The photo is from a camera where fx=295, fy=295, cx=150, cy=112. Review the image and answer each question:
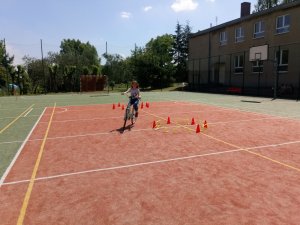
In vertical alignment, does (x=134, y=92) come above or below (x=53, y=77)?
below

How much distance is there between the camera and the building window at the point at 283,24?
28956 millimetres

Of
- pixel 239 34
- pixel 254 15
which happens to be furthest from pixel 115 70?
pixel 254 15

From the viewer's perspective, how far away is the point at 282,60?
29.3 metres

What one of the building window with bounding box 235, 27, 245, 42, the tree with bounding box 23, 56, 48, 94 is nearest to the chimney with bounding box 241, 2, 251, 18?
the building window with bounding box 235, 27, 245, 42

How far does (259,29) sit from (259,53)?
5.02 meters

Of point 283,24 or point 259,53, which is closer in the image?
point 259,53

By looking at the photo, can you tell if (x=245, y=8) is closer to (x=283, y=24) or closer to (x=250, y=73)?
(x=283, y=24)

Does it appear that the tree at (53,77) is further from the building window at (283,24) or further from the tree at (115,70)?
the building window at (283,24)

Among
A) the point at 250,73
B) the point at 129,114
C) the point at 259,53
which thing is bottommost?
the point at 129,114

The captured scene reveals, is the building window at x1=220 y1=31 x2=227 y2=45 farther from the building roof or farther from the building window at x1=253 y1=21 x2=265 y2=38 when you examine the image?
the building window at x1=253 y1=21 x2=265 y2=38

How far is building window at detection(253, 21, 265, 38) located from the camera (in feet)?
105

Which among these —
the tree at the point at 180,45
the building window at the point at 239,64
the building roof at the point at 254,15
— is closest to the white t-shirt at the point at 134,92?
the building roof at the point at 254,15

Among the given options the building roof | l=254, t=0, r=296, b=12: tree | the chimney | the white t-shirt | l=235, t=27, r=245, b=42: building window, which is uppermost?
l=254, t=0, r=296, b=12: tree

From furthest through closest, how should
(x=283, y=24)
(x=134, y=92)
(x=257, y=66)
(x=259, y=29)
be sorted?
1. (x=259, y=29)
2. (x=257, y=66)
3. (x=283, y=24)
4. (x=134, y=92)
